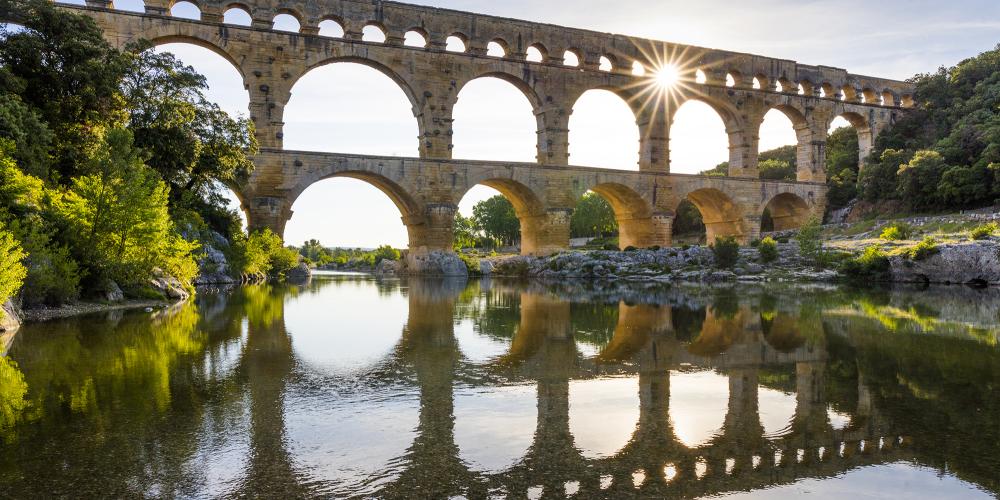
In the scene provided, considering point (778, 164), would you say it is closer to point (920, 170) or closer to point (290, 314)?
point (920, 170)

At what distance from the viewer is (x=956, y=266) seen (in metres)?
24.6

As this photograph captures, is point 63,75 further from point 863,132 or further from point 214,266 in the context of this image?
point 863,132

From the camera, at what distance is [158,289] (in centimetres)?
1692

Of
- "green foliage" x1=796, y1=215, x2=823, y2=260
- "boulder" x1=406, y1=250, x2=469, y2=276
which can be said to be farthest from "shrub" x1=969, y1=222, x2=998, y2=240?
"boulder" x1=406, y1=250, x2=469, y2=276

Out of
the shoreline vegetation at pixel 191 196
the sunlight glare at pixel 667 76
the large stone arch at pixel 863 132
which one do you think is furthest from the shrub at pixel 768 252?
the large stone arch at pixel 863 132

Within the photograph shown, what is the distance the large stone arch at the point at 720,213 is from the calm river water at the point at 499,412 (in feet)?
92.1

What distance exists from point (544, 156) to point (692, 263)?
8.64 meters

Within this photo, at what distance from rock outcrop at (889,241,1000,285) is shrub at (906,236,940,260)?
10 cm

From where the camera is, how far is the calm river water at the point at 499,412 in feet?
12.8

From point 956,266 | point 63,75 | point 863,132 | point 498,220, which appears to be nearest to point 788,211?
point 863,132

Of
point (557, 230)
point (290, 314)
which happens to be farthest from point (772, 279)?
point (290, 314)

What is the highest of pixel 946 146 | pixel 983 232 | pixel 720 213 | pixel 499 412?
pixel 946 146

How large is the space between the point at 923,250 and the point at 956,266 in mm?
1140

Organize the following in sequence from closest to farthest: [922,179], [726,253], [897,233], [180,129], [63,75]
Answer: [63,75] → [180,129] → [897,233] → [726,253] → [922,179]
